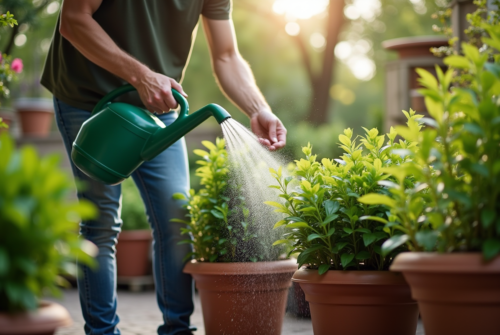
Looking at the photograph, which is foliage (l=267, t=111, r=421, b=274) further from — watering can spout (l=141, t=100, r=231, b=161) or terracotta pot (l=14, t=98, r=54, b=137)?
terracotta pot (l=14, t=98, r=54, b=137)

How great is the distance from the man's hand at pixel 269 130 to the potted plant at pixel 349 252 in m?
0.27

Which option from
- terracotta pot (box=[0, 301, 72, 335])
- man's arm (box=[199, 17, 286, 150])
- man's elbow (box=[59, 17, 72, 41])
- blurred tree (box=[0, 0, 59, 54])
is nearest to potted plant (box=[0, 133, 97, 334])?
terracotta pot (box=[0, 301, 72, 335])

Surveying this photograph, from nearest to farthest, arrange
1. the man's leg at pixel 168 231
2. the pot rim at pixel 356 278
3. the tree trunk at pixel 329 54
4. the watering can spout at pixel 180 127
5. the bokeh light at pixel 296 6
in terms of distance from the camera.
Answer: the pot rim at pixel 356 278 → the watering can spout at pixel 180 127 → the man's leg at pixel 168 231 → the tree trunk at pixel 329 54 → the bokeh light at pixel 296 6

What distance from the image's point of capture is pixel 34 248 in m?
1.02

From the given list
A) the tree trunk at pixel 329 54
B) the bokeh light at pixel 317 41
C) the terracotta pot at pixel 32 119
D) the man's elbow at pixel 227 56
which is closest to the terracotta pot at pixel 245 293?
the man's elbow at pixel 227 56

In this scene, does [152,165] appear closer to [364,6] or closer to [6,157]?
[6,157]

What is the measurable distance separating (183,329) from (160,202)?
56 centimetres

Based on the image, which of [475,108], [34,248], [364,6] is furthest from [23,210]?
[364,6]

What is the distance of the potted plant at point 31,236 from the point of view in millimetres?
1003

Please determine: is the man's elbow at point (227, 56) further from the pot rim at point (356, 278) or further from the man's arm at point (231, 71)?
the pot rim at point (356, 278)

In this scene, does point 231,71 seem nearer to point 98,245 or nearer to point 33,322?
point 98,245

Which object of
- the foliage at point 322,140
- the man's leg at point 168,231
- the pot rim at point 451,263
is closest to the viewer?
the pot rim at point 451,263

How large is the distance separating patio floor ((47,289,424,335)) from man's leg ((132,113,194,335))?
0.39 meters

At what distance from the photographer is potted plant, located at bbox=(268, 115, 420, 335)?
172 cm
